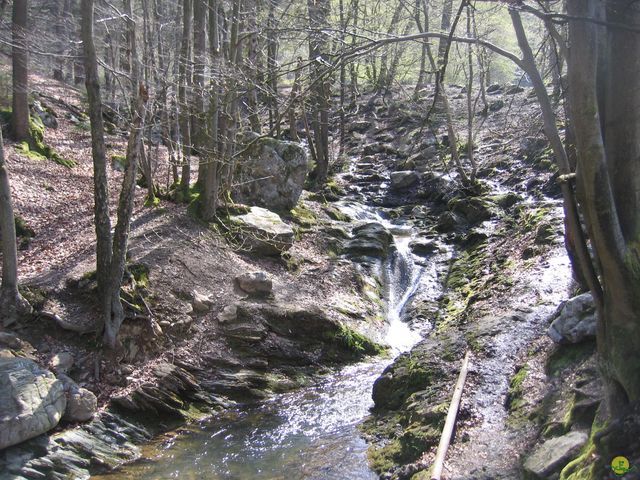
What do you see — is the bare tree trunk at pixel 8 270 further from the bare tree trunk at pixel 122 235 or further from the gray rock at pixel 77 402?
the gray rock at pixel 77 402

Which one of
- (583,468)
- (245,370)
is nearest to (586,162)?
(583,468)

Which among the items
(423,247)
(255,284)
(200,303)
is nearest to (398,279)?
(423,247)

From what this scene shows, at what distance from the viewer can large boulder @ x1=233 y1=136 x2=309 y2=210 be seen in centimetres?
1616

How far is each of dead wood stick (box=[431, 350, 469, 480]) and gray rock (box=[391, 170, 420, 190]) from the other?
15.2m

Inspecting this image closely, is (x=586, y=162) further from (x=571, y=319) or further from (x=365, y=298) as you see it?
(x=365, y=298)

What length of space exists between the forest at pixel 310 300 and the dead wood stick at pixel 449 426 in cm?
4

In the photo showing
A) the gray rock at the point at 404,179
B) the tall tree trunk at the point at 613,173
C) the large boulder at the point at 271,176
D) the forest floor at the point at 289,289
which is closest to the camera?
the tall tree trunk at the point at 613,173

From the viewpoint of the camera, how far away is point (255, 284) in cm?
1138

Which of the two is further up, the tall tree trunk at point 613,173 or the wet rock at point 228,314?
the tall tree trunk at point 613,173

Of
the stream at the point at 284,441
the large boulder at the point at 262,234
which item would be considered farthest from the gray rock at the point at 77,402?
the large boulder at the point at 262,234

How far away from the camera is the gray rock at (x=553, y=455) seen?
16.4 feet

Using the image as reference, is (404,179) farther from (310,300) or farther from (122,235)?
(122,235)

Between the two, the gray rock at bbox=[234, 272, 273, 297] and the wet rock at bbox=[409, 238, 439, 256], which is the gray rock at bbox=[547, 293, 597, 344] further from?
the wet rock at bbox=[409, 238, 439, 256]

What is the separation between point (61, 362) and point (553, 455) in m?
6.56
